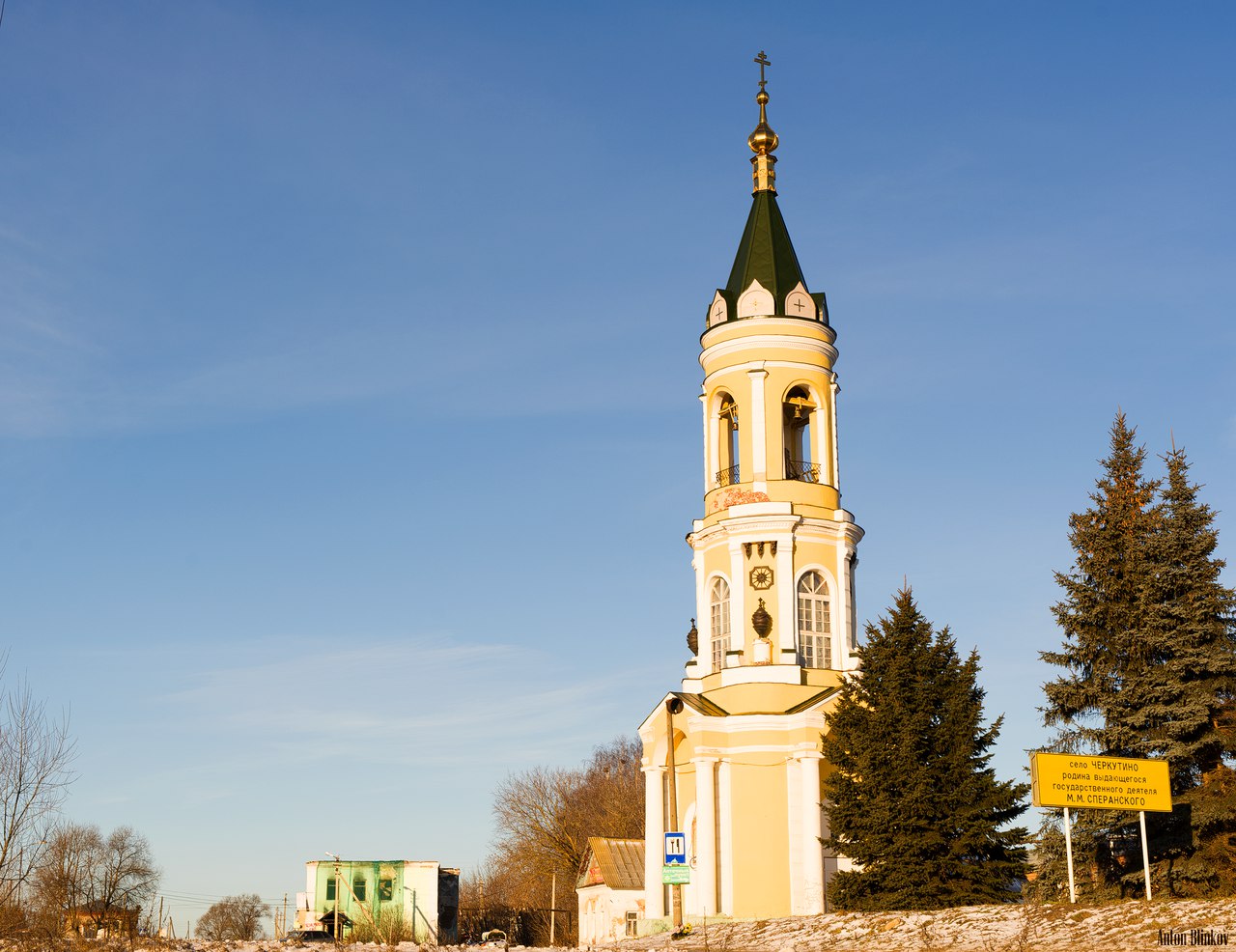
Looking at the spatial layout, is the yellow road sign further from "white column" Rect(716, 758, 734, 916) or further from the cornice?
the cornice

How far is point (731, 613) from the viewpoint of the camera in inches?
1609

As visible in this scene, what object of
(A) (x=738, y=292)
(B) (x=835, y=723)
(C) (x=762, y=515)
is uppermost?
(A) (x=738, y=292)

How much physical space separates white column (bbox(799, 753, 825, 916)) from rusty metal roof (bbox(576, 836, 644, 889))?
45.3ft

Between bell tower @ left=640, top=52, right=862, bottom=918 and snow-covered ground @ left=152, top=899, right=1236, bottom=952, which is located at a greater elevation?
bell tower @ left=640, top=52, right=862, bottom=918

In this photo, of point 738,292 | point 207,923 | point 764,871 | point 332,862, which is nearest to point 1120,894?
point 764,871

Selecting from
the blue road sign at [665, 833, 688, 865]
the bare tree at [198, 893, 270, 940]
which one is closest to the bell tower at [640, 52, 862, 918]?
the blue road sign at [665, 833, 688, 865]

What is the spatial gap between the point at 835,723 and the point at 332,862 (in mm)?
40553

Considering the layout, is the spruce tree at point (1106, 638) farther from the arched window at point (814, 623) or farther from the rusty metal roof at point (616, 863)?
the rusty metal roof at point (616, 863)

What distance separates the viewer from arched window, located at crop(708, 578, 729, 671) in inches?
1634

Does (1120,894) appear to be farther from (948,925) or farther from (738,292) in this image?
(738,292)

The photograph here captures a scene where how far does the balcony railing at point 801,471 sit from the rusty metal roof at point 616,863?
54.1 feet

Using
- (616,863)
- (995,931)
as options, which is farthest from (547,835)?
(995,931)

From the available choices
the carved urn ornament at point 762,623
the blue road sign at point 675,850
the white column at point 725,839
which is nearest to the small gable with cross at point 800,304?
the carved urn ornament at point 762,623

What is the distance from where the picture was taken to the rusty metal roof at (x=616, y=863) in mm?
50188
